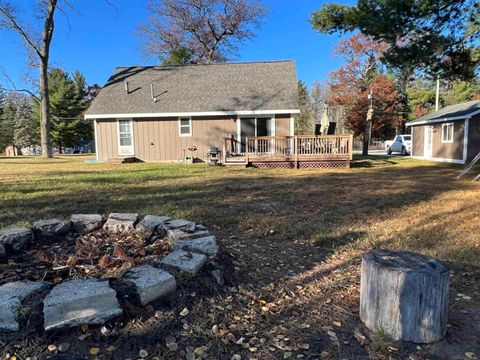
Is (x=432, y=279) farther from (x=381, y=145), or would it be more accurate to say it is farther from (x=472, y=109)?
(x=381, y=145)

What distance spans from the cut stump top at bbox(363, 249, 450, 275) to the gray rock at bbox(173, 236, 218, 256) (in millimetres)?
1279

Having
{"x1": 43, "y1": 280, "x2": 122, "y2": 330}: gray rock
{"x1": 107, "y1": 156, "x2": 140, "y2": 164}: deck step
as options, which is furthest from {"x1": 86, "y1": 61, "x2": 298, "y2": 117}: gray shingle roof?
{"x1": 43, "y1": 280, "x2": 122, "y2": 330}: gray rock

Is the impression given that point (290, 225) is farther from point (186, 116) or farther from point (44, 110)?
point (44, 110)

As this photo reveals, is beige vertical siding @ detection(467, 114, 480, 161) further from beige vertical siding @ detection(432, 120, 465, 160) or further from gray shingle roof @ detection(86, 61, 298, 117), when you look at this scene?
gray shingle roof @ detection(86, 61, 298, 117)

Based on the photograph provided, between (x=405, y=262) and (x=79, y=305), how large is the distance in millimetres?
2141

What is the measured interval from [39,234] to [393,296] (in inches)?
127

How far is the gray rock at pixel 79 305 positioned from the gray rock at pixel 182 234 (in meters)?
1.15

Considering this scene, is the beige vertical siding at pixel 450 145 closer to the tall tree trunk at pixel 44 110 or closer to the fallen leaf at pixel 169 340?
the fallen leaf at pixel 169 340

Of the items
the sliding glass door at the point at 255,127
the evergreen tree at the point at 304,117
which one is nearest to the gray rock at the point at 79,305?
the sliding glass door at the point at 255,127

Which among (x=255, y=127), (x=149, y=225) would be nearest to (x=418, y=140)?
(x=255, y=127)

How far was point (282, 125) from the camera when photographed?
1559cm

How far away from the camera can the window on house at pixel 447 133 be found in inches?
664

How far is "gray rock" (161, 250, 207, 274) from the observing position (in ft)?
8.82

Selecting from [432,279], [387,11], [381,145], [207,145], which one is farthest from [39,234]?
[381,145]
